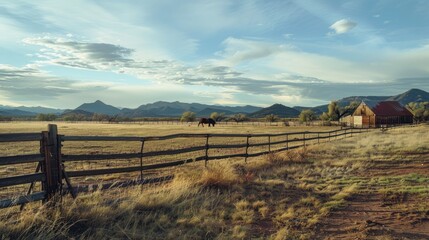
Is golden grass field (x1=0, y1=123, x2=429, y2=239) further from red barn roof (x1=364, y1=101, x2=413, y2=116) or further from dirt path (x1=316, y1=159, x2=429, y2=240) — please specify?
red barn roof (x1=364, y1=101, x2=413, y2=116)

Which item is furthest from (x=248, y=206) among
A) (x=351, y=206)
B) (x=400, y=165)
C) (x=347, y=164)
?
(x=400, y=165)

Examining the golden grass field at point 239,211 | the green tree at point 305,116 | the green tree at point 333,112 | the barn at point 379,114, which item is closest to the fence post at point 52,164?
the golden grass field at point 239,211

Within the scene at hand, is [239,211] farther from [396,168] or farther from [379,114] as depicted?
[379,114]

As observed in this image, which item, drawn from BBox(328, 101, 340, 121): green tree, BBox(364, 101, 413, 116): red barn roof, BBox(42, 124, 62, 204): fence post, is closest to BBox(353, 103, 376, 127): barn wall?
BBox(364, 101, 413, 116): red barn roof

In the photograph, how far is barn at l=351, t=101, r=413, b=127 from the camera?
8353cm

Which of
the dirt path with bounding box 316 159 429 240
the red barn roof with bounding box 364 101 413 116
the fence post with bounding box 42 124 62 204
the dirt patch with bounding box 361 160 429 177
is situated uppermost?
the red barn roof with bounding box 364 101 413 116

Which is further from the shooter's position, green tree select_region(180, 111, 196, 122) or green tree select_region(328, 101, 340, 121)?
green tree select_region(180, 111, 196, 122)

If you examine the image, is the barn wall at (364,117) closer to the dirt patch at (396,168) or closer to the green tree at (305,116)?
→ the green tree at (305,116)

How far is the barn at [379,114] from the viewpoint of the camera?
8353 cm

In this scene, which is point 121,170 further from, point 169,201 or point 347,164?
point 347,164

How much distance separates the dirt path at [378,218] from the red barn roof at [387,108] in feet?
263

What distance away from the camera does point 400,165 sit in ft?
54.4

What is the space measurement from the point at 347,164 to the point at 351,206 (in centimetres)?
865

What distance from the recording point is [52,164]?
6.62 m
